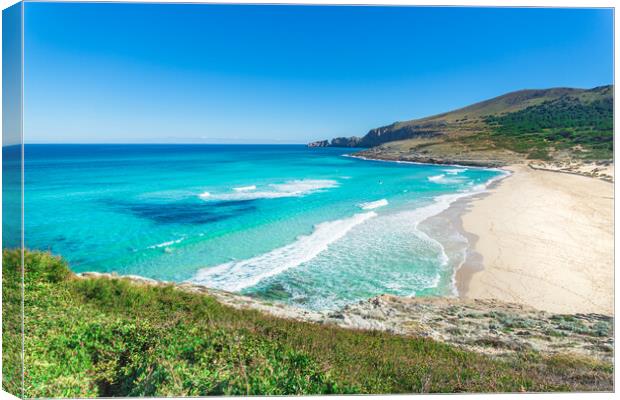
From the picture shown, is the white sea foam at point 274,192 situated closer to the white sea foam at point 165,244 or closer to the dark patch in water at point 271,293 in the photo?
the white sea foam at point 165,244

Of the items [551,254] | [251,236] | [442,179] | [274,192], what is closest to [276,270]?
[251,236]

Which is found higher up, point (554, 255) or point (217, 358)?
point (554, 255)

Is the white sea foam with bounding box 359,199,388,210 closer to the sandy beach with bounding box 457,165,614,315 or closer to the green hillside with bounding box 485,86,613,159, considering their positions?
the sandy beach with bounding box 457,165,614,315

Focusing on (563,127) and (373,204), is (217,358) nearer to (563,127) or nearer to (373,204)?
(563,127)

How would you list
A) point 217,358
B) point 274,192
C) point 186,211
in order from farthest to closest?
point 274,192 < point 186,211 < point 217,358

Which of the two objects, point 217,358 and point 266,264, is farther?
point 266,264

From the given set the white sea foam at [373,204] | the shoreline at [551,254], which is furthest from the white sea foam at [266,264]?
the white sea foam at [373,204]

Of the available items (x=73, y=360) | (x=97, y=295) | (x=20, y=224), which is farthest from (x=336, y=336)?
(x=20, y=224)

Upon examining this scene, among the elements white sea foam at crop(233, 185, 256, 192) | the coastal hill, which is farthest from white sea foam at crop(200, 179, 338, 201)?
the coastal hill
